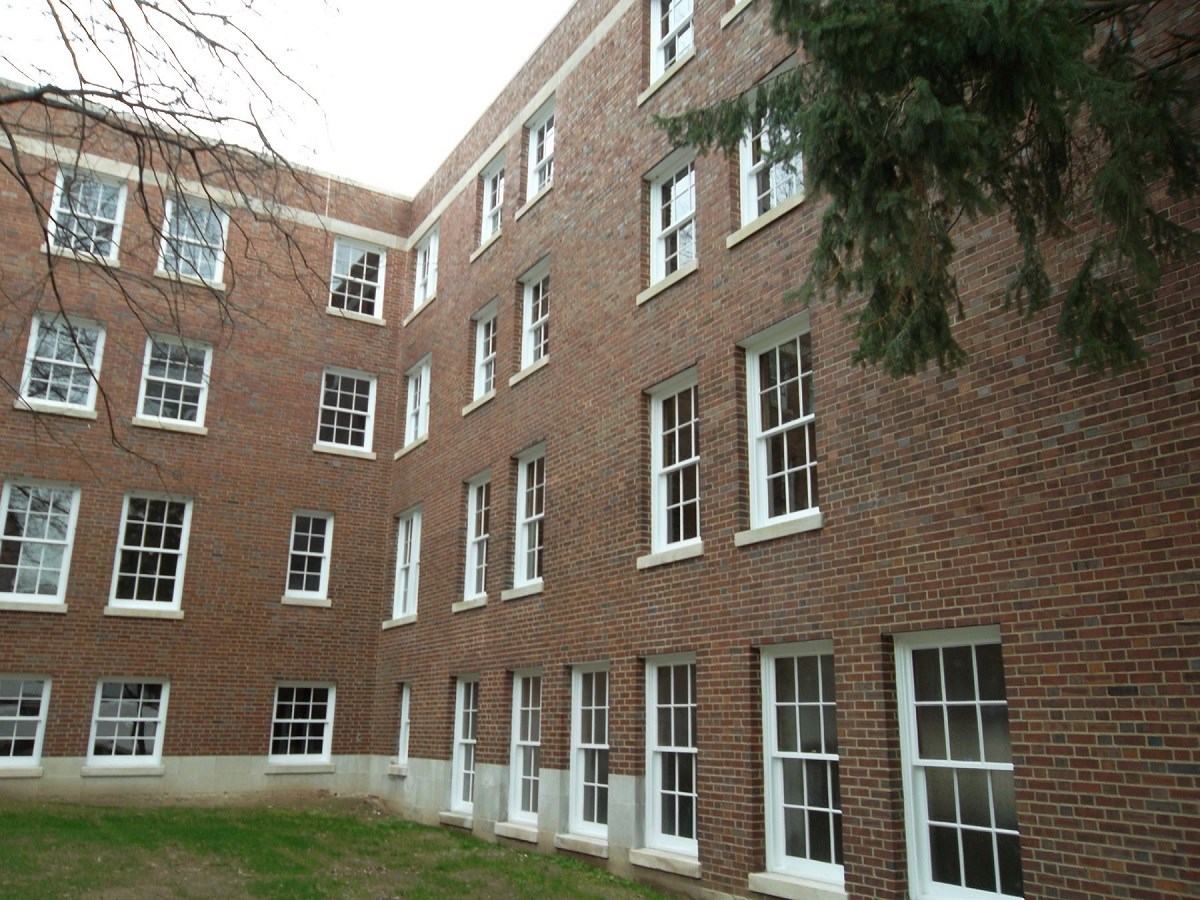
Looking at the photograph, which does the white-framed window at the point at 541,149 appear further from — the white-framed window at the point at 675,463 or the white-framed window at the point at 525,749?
the white-framed window at the point at 525,749

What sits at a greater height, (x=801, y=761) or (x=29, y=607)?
(x=29, y=607)

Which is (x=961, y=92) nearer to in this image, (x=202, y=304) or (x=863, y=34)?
(x=863, y=34)

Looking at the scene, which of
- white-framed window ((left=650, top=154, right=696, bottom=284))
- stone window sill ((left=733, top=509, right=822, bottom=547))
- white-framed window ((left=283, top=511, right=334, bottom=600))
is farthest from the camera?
white-framed window ((left=283, top=511, right=334, bottom=600))

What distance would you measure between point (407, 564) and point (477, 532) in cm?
332

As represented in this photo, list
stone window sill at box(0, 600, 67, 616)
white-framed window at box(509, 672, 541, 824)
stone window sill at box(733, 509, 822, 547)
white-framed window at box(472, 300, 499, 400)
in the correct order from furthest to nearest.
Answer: white-framed window at box(472, 300, 499, 400) < stone window sill at box(0, 600, 67, 616) < white-framed window at box(509, 672, 541, 824) < stone window sill at box(733, 509, 822, 547)

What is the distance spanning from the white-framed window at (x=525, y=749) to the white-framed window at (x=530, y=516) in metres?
1.58

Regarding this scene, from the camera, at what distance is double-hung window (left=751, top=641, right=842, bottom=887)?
Result: 32.1 feet

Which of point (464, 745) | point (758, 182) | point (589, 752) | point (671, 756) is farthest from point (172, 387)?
point (671, 756)

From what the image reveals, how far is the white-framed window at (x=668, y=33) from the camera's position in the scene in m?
14.7

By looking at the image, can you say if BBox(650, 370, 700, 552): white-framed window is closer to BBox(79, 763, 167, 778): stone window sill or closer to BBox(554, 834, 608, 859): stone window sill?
BBox(554, 834, 608, 859): stone window sill

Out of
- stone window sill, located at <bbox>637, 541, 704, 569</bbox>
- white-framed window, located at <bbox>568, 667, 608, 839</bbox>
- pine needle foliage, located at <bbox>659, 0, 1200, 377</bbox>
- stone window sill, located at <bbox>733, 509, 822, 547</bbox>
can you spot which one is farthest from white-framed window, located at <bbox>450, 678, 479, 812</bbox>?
pine needle foliage, located at <bbox>659, 0, 1200, 377</bbox>

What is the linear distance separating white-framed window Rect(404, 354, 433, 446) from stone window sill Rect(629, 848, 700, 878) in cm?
1093

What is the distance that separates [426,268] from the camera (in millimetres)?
22984

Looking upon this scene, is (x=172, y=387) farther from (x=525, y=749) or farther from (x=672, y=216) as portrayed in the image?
(x=672, y=216)
